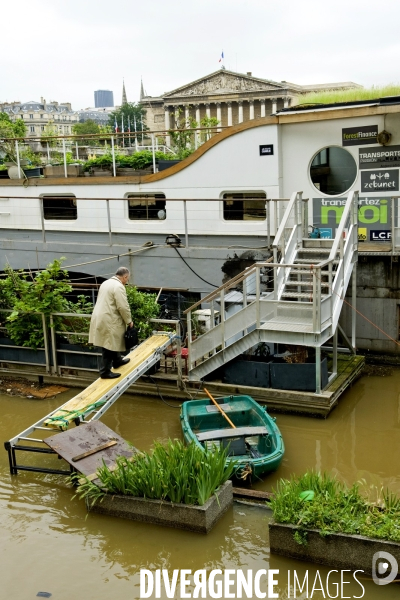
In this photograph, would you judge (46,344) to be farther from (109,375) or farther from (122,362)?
(109,375)

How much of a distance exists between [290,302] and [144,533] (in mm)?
5194

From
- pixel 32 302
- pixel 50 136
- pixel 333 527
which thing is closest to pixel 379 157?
pixel 32 302

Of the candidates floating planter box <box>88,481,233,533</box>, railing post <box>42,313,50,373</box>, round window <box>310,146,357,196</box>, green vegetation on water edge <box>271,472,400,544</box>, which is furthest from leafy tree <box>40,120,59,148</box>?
green vegetation on water edge <box>271,472,400,544</box>

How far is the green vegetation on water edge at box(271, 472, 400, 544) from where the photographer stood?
262 inches

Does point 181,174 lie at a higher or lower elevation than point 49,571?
higher

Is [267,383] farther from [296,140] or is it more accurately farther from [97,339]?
[296,140]

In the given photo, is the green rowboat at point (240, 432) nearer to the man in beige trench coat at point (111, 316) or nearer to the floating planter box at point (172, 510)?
the floating planter box at point (172, 510)

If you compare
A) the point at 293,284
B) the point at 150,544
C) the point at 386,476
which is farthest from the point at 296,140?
the point at 150,544

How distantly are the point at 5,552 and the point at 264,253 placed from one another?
8643 mm

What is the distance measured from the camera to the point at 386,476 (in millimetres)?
9273

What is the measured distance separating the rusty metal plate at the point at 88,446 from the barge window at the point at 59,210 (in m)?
9.52

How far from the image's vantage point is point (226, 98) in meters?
78.8

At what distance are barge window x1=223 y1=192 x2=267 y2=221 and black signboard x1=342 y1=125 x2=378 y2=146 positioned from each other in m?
2.21

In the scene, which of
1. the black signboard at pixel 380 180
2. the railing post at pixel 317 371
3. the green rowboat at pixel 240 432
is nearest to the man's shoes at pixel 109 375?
the green rowboat at pixel 240 432
